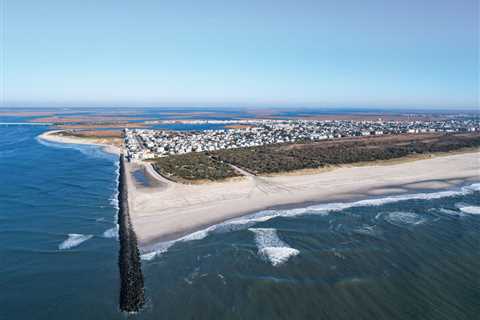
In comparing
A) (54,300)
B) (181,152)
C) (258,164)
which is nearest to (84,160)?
(181,152)

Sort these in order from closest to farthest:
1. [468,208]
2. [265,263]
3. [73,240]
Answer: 1. [265,263]
2. [73,240]
3. [468,208]

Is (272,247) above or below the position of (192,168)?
below

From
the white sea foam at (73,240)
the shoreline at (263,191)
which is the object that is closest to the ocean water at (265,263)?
the white sea foam at (73,240)

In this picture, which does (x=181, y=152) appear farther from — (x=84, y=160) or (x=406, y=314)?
(x=406, y=314)

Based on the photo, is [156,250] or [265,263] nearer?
[265,263]

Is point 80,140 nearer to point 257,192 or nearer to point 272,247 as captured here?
point 257,192

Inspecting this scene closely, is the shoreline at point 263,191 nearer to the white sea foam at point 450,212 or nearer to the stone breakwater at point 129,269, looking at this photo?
the stone breakwater at point 129,269

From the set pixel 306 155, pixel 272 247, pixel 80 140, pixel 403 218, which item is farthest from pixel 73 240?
pixel 80 140
